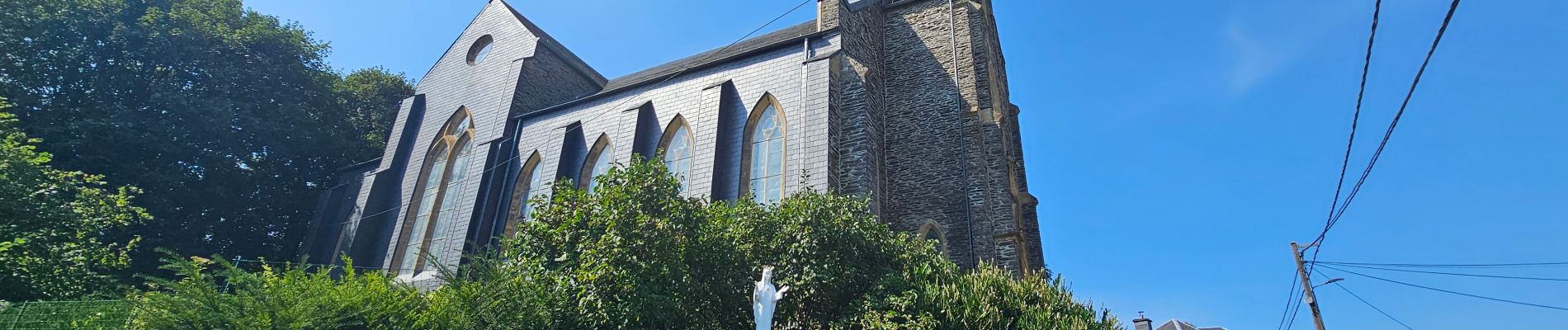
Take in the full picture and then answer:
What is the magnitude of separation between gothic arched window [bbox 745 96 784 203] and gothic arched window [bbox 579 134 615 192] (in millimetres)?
4033

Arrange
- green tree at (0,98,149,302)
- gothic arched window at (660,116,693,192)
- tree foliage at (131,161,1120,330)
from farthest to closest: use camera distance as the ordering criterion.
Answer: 1. gothic arched window at (660,116,693,192)
2. green tree at (0,98,149,302)
3. tree foliage at (131,161,1120,330)

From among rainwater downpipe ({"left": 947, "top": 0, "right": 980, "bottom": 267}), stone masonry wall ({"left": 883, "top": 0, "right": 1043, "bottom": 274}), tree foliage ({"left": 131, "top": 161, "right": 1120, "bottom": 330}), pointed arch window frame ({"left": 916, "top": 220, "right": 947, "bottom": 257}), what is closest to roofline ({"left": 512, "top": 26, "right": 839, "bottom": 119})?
stone masonry wall ({"left": 883, "top": 0, "right": 1043, "bottom": 274})

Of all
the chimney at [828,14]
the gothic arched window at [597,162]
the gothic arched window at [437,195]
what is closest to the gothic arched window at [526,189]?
the gothic arched window at [597,162]

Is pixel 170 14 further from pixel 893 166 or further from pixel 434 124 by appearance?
pixel 893 166

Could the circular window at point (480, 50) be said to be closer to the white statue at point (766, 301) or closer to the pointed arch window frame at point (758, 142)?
the pointed arch window frame at point (758, 142)

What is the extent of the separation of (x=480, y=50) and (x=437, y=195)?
665 centimetres

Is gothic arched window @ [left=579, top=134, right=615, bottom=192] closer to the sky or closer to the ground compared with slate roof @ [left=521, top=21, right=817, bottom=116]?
closer to the ground

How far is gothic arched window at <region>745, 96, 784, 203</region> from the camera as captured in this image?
1784 centimetres

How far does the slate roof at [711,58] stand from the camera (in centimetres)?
2128

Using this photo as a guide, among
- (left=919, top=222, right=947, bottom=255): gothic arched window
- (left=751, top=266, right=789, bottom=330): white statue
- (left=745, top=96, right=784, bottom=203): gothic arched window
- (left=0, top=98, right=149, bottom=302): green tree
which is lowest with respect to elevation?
(left=751, top=266, right=789, bottom=330): white statue

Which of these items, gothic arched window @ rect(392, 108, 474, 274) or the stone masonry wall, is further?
gothic arched window @ rect(392, 108, 474, 274)

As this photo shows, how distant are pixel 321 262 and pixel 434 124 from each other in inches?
200

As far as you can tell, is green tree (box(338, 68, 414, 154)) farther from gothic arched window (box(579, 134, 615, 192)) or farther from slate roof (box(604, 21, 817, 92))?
gothic arched window (box(579, 134, 615, 192))

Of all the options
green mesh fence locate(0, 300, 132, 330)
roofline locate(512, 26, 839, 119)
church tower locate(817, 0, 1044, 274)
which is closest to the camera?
green mesh fence locate(0, 300, 132, 330)
